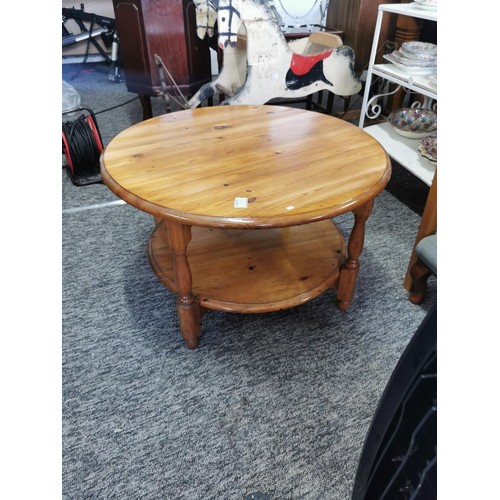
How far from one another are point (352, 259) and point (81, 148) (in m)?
1.59

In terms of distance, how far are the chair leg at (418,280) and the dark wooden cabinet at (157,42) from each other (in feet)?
6.85

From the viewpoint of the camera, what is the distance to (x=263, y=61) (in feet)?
7.11

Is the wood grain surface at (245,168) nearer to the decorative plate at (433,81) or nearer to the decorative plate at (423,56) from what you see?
the decorative plate at (433,81)

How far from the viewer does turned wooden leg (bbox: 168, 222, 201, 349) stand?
0.98 meters

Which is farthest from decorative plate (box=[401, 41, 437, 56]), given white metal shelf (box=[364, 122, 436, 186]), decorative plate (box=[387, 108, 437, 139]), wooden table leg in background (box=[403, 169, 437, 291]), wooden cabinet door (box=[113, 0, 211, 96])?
wooden cabinet door (box=[113, 0, 211, 96])

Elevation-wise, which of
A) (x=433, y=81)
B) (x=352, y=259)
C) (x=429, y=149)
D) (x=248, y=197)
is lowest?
(x=352, y=259)

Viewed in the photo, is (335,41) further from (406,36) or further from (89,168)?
(89,168)

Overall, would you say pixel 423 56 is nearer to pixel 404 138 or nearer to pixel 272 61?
pixel 404 138

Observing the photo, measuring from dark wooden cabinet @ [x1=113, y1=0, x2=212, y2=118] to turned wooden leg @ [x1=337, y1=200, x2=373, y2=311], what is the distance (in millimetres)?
1997

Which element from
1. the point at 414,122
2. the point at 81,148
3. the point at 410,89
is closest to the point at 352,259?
the point at 410,89

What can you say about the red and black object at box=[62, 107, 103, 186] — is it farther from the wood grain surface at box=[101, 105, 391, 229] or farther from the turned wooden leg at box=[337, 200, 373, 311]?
the turned wooden leg at box=[337, 200, 373, 311]

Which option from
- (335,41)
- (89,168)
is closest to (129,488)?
(89,168)

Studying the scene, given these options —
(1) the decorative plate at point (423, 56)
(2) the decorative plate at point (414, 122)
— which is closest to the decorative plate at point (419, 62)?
(1) the decorative plate at point (423, 56)

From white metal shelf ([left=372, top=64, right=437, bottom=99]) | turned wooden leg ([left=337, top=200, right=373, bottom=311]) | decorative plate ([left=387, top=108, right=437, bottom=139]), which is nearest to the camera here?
turned wooden leg ([left=337, top=200, right=373, bottom=311])
